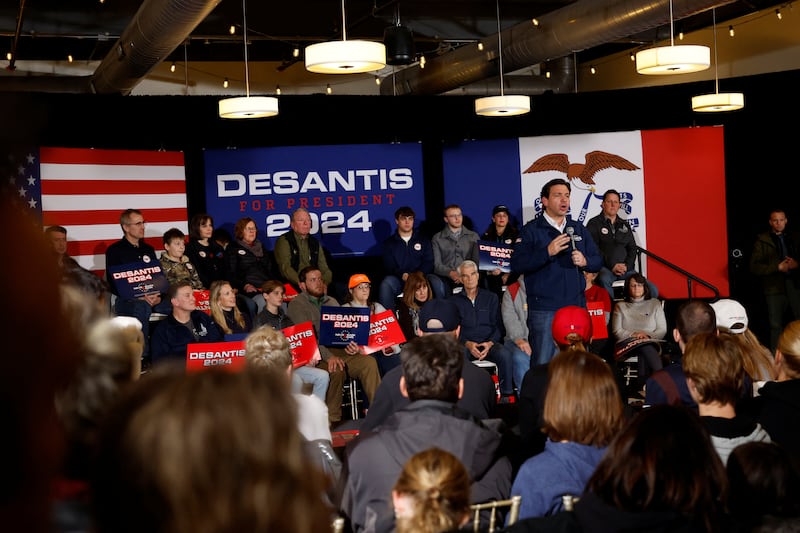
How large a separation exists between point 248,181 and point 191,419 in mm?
9252

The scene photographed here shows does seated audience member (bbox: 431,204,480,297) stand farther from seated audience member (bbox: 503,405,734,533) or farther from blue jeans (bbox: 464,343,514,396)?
seated audience member (bbox: 503,405,734,533)

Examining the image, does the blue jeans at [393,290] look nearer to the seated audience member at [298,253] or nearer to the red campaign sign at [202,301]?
the seated audience member at [298,253]

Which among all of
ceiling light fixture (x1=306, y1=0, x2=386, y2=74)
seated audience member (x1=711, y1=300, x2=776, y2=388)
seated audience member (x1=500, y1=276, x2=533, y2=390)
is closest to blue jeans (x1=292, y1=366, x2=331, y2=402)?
seated audience member (x1=500, y1=276, x2=533, y2=390)

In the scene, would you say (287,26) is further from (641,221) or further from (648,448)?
(648,448)

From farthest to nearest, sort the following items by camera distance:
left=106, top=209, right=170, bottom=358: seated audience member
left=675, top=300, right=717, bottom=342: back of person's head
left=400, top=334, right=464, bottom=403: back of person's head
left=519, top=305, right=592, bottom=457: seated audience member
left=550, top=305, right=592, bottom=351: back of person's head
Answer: left=106, top=209, right=170, bottom=358: seated audience member → left=550, top=305, right=592, bottom=351: back of person's head → left=675, top=300, right=717, bottom=342: back of person's head → left=519, top=305, right=592, bottom=457: seated audience member → left=400, top=334, right=464, bottom=403: back of person's head

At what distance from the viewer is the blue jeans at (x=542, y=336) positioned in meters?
5.95

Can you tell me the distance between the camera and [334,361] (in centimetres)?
714

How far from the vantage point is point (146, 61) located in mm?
8367

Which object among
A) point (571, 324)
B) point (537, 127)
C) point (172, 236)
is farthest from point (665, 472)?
point (537, 127)

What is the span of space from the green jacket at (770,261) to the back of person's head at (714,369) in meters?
7.21

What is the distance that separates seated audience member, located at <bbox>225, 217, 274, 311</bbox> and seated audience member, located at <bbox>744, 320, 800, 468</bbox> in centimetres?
550

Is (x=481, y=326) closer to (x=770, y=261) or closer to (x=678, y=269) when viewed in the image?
(x=678, y=269)

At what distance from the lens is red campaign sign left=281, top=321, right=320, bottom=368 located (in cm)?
608

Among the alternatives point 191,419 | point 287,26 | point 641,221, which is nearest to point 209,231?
point 287,26
